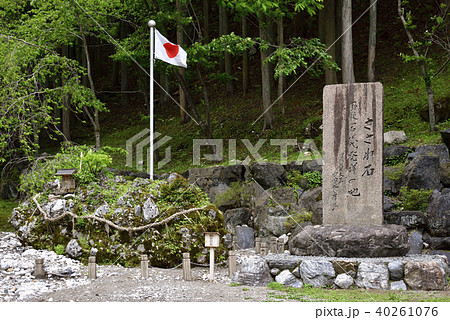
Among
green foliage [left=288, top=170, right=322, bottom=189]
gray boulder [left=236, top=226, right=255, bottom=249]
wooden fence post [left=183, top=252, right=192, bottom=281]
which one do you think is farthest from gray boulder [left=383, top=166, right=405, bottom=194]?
wooden fence post [left=183, top=252, right=192, bottom=281]

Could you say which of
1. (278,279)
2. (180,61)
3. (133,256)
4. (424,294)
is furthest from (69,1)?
(424,294)

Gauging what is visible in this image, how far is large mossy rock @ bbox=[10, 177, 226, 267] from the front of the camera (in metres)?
11.5

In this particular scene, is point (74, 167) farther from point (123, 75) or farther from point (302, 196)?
point (123, 75)

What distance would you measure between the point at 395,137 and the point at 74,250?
10776mm

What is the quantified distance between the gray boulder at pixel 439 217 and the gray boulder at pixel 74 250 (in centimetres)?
870

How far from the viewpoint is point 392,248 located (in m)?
9.89

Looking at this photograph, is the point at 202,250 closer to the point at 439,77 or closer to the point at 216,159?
the point at 216,159

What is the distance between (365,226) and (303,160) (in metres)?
6.92

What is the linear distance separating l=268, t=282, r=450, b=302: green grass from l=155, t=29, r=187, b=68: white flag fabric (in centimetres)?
786

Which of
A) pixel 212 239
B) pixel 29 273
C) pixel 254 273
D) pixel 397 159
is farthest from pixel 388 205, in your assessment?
pixel 29 273

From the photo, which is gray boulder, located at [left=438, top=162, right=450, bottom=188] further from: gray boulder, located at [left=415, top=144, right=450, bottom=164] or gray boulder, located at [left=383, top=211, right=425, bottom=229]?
gray boulder, located at [left=383, top=211, right=425, bottom=229]

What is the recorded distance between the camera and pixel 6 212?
1959 centimetres

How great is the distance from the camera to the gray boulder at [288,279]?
9273mm

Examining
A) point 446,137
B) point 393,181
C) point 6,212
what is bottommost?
point 6,212
